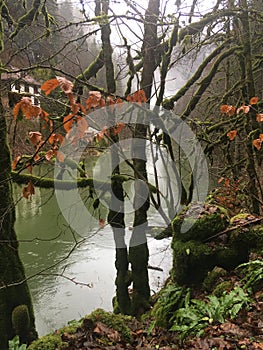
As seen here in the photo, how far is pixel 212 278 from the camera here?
4.04 m

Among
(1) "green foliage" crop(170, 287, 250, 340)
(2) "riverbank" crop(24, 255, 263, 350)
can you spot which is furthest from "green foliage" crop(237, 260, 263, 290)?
Answer: (1) "green foliage" crop(170, 287, 250, 340)

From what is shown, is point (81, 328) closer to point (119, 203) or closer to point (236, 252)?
point (236, 252)

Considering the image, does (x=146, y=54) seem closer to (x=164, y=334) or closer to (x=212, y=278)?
(x=212, y=278)

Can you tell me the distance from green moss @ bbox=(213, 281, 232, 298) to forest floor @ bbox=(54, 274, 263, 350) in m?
0.20

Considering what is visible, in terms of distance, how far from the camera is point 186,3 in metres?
5.17

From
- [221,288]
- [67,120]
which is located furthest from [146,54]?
[221,288]

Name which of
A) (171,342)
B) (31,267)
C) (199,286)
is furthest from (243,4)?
(31,267)

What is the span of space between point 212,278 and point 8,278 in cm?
321

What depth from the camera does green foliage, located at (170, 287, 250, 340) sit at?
287cm

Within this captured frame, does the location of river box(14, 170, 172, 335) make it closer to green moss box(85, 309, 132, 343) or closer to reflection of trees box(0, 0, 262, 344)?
reflection of trees box(0, 0, 262, 344)

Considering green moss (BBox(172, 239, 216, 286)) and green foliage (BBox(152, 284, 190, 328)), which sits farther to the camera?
green moss (BBox(172, 239, 216, 286))

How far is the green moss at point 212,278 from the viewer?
396 cm

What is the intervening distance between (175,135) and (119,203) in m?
1.56

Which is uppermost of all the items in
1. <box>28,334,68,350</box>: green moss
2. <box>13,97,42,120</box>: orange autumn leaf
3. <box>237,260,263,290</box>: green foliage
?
<box>13,97,42,120</box>: orange autumn leaf
